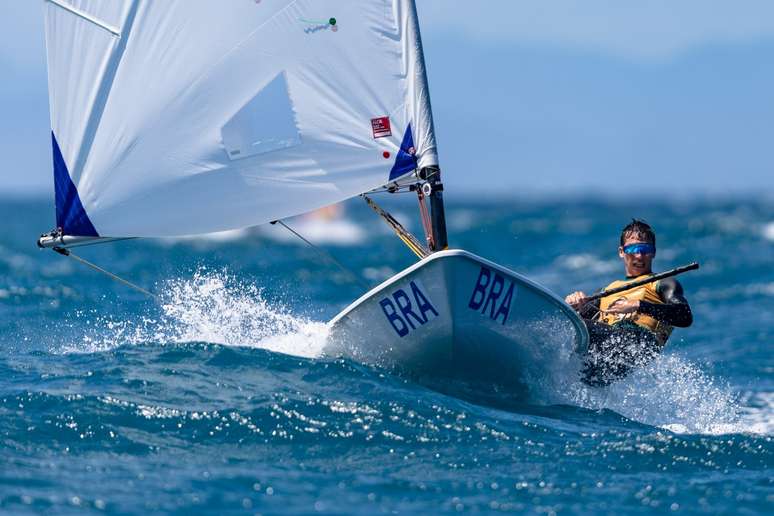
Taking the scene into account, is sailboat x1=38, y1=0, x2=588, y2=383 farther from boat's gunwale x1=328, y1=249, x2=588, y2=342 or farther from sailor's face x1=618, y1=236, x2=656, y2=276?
sailor's face x1=618, y1=236, x2=656, y2=276

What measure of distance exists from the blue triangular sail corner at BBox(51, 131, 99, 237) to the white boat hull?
68.1 inches

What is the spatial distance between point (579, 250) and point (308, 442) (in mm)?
20899

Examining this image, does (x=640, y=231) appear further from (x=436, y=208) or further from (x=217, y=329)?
(x=217, y=329)

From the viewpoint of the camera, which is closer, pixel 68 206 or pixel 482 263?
pixel 482 263

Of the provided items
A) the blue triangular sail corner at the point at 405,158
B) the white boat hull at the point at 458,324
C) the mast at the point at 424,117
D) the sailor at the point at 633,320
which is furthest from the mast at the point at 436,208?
the sailor at the point at 633,320

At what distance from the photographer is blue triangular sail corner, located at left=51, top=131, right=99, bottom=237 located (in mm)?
7207

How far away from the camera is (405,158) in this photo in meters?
6.99

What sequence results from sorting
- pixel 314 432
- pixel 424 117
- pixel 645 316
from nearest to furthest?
pixel 314 432
pixel 424 117
pixel 645 316

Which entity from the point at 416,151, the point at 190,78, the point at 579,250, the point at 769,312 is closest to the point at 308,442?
the point at 416,151

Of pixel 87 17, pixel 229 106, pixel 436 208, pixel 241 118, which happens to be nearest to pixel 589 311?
pixel 436 208

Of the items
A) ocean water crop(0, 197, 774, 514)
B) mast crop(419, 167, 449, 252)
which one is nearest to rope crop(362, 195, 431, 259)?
mast crop(419, 167, 449, 252)

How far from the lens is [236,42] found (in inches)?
279

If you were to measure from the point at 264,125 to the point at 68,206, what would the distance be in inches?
54.1

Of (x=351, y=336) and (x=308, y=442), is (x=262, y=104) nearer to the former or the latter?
(x=351, y=336)
